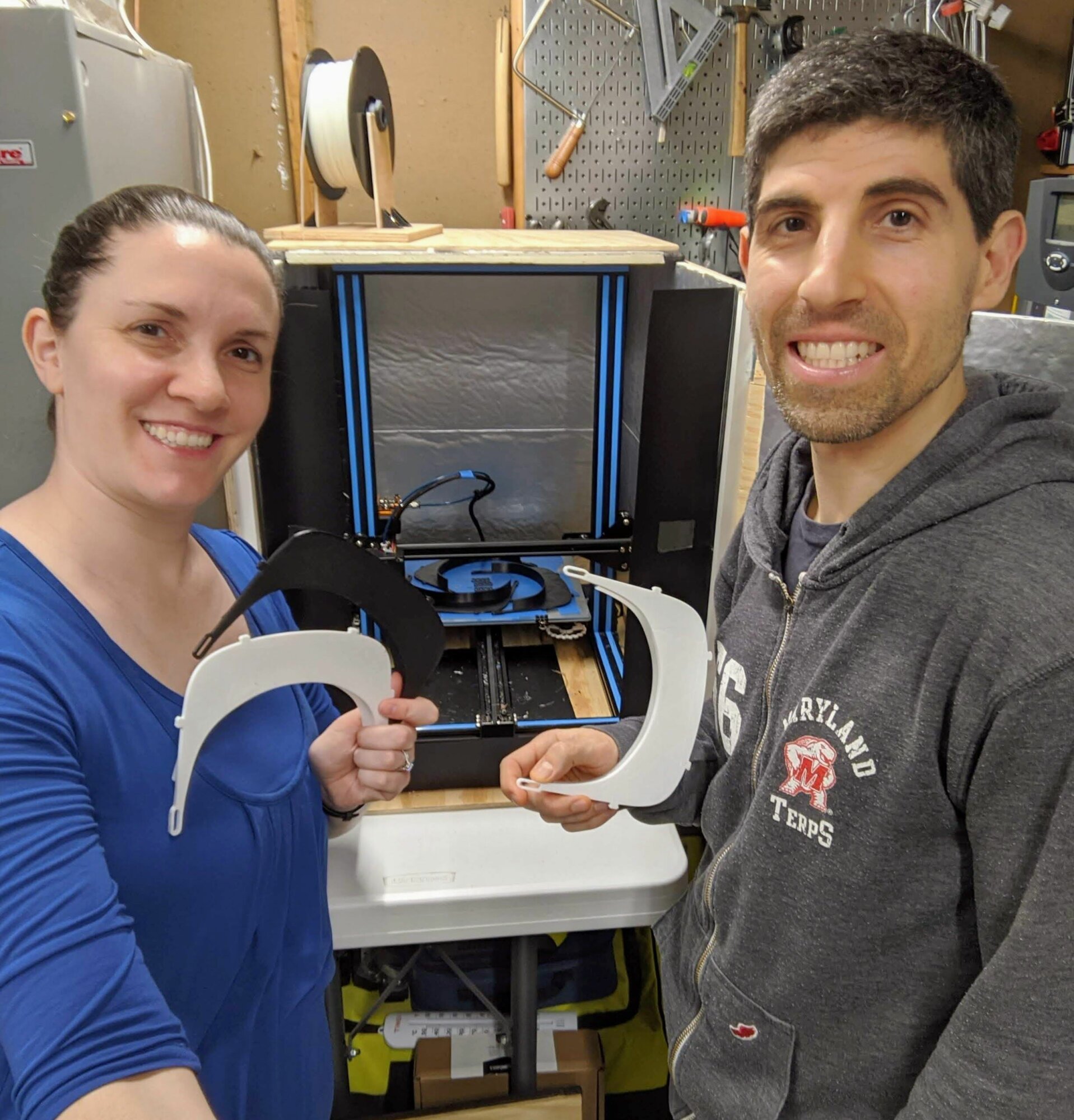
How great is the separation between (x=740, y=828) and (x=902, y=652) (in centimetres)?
25

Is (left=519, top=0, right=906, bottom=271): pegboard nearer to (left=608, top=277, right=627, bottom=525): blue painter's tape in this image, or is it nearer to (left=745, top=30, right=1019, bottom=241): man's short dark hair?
(left=608, top=277, right=627, bottom=525): blue painter's tape

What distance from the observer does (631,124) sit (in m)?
1.72

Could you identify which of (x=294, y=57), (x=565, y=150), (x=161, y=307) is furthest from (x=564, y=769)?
(x=294, y=57)

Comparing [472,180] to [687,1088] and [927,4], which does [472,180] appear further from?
[687,1088]

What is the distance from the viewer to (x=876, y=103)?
2.12 feet

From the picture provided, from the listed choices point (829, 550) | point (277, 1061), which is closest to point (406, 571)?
point (277, 1061)

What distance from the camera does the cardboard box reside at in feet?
4.67

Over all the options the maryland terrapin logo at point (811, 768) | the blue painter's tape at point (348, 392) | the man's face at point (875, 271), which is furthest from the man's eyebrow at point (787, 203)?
the blue painter's tape at point (348, 392)

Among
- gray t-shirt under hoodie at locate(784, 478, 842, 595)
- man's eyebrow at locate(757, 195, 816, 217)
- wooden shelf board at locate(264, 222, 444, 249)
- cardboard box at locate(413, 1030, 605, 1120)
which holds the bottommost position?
cardboard box at locate(413, 1030, 605, 1120)

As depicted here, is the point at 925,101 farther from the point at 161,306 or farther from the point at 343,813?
the point at 343,813

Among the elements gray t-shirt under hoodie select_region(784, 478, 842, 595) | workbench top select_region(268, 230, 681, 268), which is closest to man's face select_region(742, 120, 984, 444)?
gray t-shirt under hoodie select_region(784, 478, 842, 595)

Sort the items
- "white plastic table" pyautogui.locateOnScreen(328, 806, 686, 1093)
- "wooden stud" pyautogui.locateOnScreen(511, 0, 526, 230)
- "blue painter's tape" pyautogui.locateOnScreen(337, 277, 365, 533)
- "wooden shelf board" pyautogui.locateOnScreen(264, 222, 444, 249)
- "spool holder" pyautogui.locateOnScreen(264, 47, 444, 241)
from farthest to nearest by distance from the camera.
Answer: "wooden stud" pyautogui.locateOnScreen(511, 0, 526, 230) → "blue painter's tape" pyautogui.locateOnScreen(337, 277, 365, 533) → "spool holder" pyautogui.locateOnScreen(264, 47, 444, 241) → "wooden shelf board" pyautogui.locateOnScreen(264, 222, 444, 249) → "white plastic table" pyautogui.locateOnScreen(328, 806, 686, 1093)

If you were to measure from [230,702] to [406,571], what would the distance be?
0.91m

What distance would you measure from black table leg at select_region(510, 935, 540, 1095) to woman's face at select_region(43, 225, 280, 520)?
2.89 ft
